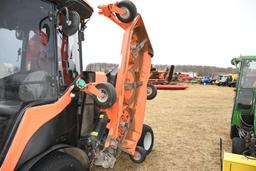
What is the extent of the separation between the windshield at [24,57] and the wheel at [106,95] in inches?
22.9

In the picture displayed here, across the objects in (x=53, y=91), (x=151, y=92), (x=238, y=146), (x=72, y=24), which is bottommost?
(x=238, y=146)

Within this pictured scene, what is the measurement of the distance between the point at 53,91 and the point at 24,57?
405 millimetres

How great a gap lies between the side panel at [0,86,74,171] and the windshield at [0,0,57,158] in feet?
0.30

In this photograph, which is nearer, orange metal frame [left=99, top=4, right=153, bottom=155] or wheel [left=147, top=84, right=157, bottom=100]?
orange metal frame [left=99, top=4, right=153, bottom=155]

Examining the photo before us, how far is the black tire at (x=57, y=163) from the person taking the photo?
263 centimetres

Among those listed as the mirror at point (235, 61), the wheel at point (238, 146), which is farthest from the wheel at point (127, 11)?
the mirror at point (235, 61)

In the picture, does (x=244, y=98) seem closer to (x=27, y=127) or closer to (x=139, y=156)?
(x=139, y=156)

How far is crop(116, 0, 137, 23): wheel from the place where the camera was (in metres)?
3.55

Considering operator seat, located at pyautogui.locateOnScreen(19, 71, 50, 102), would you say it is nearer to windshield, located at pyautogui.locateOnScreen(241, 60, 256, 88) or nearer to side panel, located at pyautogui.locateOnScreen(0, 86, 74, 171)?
side panel, located at pyautogui.locateOnScreen(0, 86, 74, 171)

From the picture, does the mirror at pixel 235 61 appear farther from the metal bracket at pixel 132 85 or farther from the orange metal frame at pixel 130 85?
the metal bracket at pixel 132 85

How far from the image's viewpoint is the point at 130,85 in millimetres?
4012

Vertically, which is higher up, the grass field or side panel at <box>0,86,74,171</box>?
side panel at <box>0,86,74,171</box>

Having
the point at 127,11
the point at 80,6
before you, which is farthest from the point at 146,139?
the point at 80,6

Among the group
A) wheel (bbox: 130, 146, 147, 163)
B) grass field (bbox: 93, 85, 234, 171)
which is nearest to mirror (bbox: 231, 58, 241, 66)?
grass field (bbox: 93, 85, 234, 171)
